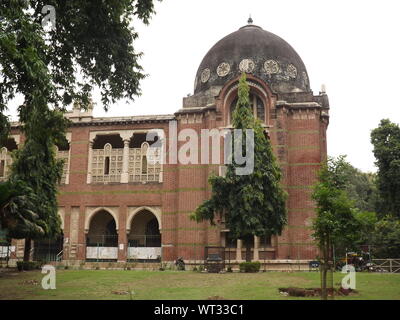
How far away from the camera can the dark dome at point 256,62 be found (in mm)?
29984

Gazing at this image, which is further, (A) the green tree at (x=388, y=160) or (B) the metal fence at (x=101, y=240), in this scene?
(B) the metal fence at (x=101, y=240)

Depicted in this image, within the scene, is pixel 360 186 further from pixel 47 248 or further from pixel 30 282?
pixel 30 282

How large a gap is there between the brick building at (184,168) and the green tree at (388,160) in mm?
3282

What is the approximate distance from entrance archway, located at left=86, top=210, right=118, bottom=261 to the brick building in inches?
2.5

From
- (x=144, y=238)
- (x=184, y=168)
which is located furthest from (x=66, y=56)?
(x=144, y=238)

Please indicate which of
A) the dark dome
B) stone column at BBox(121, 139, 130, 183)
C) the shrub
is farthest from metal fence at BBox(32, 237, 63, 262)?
the shrub

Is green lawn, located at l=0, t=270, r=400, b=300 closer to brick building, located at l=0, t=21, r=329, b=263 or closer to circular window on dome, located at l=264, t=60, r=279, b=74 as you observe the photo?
brick building, located at l=0, t=21, r=329, b=263

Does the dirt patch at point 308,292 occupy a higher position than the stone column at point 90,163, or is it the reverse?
the stone column at point 90,163

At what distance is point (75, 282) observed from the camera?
16656 millimetres

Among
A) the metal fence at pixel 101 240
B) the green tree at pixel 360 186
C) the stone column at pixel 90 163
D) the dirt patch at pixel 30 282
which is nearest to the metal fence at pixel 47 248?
the metal fence at pixel 101 240

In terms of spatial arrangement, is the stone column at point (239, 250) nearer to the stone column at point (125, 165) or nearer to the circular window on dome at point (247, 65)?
the stone column at point (125, 165)

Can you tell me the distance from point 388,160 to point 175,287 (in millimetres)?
18845
